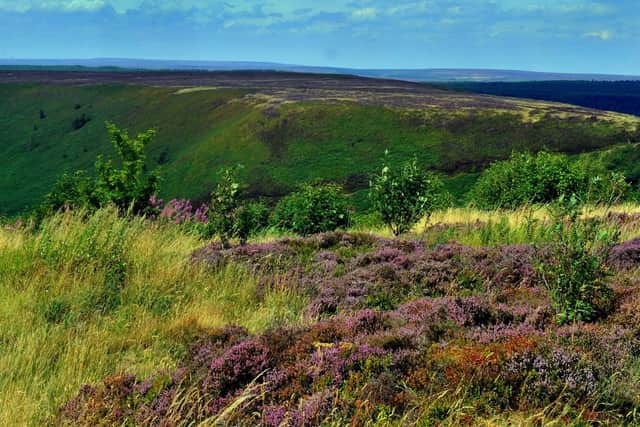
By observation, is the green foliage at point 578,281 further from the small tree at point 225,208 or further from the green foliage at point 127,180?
the green foliage at point 127,180

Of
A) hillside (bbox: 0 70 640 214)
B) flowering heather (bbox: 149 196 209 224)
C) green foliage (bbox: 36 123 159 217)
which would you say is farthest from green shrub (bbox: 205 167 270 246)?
hillside (bbox: 0 70 640 214)

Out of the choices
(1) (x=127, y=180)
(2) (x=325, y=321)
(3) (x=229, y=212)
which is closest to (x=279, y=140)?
(1) (x=127, y=180)

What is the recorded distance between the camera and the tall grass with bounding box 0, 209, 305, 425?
4.80 meters

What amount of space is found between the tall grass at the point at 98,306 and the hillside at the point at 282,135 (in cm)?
7210

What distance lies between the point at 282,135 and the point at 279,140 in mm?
1821

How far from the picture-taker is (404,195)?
12.7 m

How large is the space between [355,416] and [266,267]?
4.76m

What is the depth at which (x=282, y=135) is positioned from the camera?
10662 centimetres

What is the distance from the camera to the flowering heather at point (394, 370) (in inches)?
154

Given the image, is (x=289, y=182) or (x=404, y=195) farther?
(x=289, y=182)

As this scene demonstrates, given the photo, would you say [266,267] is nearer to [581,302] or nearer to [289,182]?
[581,302]

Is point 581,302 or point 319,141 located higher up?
point 581,302

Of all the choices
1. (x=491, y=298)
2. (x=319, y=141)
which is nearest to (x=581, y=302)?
(x=491, y=298)

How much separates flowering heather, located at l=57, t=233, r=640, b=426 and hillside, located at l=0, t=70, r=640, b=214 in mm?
74291
